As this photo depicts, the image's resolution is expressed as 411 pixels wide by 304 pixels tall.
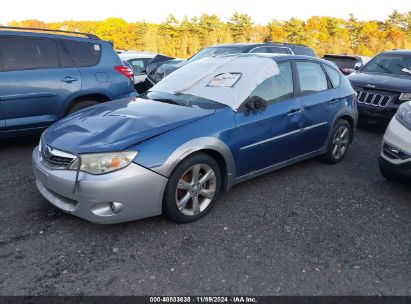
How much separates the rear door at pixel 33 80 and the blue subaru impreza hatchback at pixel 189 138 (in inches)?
61.3

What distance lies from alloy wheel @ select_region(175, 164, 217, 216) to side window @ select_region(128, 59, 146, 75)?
23.9 ft

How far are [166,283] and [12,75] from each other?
12.3 ft

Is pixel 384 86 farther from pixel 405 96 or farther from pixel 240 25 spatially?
pixel 240 25

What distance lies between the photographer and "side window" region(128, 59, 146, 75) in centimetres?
1012

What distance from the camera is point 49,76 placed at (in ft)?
16.8

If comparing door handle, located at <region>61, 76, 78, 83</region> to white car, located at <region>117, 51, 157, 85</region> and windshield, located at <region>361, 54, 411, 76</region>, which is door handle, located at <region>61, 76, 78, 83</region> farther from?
windshield, located at <region>361, 54, 411, 76</region>

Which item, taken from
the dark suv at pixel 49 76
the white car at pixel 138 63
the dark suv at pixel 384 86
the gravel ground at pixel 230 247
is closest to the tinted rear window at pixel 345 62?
the dark suv at pixel 384 86

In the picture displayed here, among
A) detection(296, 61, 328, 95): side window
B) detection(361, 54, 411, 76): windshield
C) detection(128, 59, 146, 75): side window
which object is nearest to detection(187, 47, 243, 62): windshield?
detection(128, 59, 146, 75): side window

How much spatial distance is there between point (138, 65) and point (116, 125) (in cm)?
742

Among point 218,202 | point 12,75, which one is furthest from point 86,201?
point 12,75

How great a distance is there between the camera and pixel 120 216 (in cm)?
297

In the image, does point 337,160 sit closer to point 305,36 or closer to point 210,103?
point 210,103

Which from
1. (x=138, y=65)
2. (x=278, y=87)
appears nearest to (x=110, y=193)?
(x=278, y=87)

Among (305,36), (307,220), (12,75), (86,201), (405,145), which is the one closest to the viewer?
(86,201)
